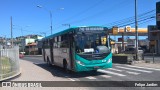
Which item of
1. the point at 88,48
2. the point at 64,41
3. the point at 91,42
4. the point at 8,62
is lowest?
the point at 8,62

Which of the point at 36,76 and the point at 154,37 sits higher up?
the point at 154,37

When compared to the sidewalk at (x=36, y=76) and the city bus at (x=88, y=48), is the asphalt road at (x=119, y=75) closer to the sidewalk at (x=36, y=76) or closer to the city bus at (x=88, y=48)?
the city bus at (x=88, y=48)

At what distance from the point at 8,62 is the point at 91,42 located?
517 cm

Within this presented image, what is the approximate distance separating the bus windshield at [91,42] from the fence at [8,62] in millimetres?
4017

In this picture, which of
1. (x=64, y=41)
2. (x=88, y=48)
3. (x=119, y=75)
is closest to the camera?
(x=88, y=48)

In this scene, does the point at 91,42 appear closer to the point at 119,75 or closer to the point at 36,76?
the point at 119,75

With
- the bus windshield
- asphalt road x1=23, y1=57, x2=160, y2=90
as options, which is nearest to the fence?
asphalt road x1=23, y1=57, x2=160, y2=90

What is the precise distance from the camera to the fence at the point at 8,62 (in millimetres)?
17922

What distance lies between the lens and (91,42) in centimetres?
2053

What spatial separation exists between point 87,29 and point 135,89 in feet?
24.7

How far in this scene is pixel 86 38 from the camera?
811 inches

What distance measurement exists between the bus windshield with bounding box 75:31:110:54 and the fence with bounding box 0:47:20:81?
13.2ft

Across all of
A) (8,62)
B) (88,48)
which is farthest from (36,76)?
(88,48)

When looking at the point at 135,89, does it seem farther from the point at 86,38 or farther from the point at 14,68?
the point at 14,68
